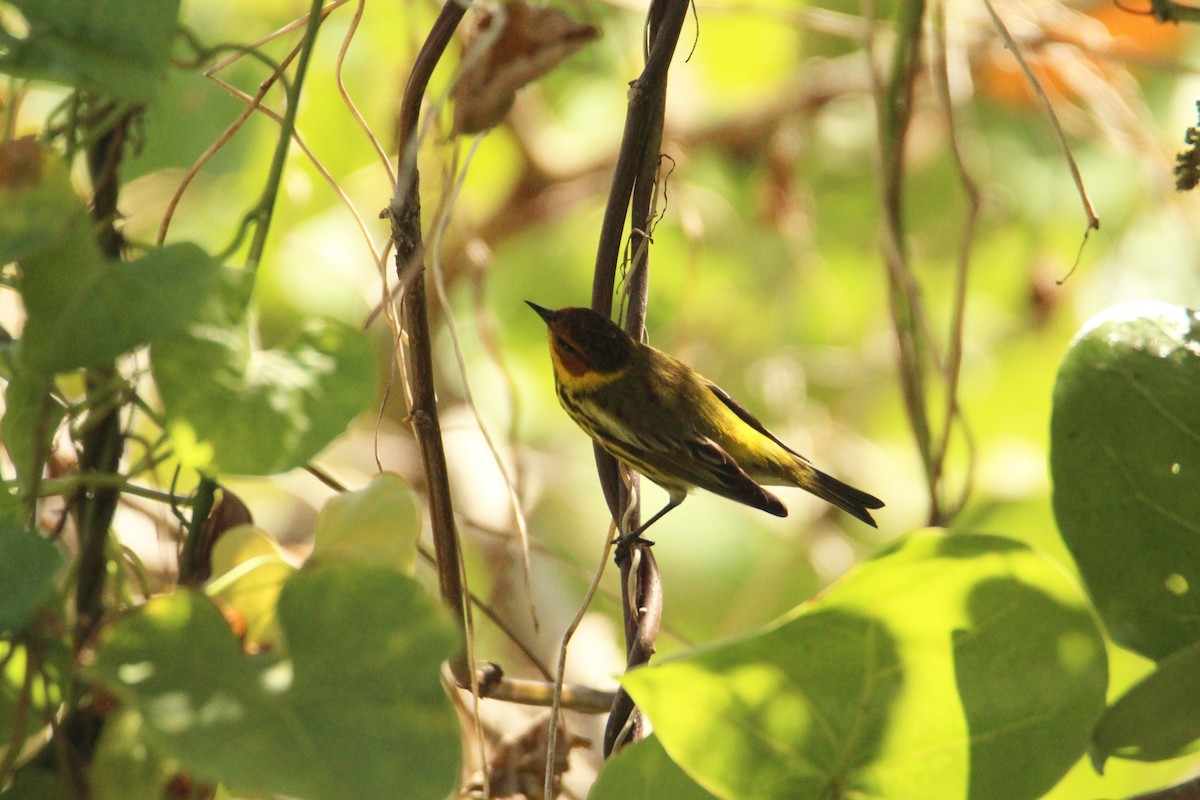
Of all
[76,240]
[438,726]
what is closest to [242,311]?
[76,240]

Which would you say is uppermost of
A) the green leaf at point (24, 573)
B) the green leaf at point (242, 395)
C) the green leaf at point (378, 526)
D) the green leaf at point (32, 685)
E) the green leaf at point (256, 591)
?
the green leaf at point (242, 395)

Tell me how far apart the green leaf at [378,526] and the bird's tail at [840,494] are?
761 millimetres

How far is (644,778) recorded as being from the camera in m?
0.70

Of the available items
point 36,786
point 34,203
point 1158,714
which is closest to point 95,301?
point 34,203

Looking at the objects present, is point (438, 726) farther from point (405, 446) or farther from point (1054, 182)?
point (1054, 182)

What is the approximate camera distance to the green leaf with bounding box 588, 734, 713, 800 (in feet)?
2.29

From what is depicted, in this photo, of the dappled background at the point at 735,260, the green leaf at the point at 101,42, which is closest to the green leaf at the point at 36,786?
the green leaf at the point at 101,42

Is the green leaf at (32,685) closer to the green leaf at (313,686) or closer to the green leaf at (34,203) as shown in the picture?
the green leaf at (313,686)

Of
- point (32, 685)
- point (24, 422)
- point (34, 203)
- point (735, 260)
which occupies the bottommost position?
point (735, 260)

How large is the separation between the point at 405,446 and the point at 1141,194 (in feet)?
4.99

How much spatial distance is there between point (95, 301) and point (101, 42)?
0.15 meters

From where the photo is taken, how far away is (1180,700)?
0.67m

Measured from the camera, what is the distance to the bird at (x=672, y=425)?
128cm

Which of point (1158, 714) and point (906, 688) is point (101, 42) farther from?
point (1158, 714)
